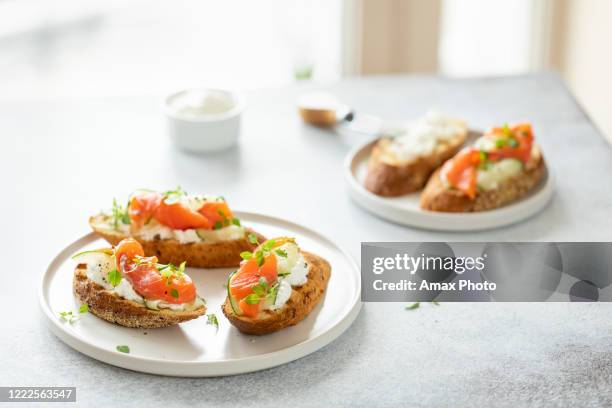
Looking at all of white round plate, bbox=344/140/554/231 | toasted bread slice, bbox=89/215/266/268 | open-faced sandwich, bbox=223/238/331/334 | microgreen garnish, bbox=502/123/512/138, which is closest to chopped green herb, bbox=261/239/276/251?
open-faced sandwich, bbox=223/238/331/334

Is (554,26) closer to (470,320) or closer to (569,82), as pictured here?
(569,82)

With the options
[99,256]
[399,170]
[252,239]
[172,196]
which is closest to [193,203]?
[172,196]

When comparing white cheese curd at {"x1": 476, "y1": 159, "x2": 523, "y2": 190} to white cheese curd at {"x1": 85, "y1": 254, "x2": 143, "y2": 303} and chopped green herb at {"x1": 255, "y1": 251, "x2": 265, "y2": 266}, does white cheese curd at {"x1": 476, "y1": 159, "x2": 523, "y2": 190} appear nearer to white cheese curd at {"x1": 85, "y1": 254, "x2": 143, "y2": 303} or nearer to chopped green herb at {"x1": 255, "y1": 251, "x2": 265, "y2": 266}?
chopped green herb at {"x1": 255, "y1": 251, "x2": 265, "y2": 266}

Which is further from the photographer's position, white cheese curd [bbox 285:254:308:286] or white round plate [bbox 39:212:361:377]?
white cheese curd [bbox 285:254:308:286]

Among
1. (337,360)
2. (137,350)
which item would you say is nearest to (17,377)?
(137,350)

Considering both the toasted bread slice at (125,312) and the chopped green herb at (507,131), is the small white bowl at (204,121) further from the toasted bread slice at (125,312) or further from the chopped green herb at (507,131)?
the toasted bread slice at (125,312)
